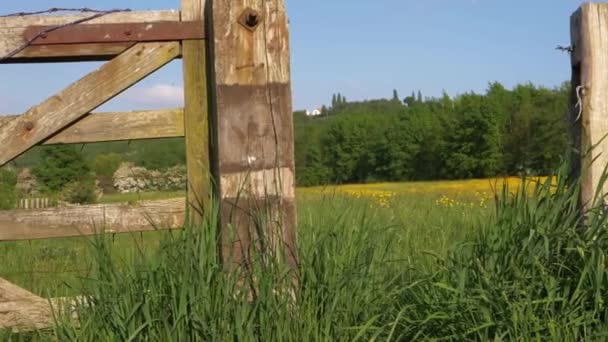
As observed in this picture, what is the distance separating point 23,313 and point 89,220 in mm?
531

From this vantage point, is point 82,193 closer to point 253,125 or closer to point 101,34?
point 101,34

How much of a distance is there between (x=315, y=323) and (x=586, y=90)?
2.12m

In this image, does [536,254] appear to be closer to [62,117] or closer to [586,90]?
[586,90]

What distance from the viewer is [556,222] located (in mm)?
4086

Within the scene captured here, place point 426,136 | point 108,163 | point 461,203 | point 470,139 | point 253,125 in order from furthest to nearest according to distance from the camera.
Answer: point 426,136 < point 470,139 < point 461,203 < point 108,163 < point 253,125

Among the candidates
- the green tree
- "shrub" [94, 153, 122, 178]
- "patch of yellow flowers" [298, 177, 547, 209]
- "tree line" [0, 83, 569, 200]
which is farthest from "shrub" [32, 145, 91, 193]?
the green tree

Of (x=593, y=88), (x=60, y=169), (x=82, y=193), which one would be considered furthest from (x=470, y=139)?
(x=593, y=88)

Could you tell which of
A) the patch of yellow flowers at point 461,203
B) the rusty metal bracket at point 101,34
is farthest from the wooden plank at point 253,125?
the patch of yellow flowers at point 461,203

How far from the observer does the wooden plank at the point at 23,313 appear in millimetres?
3822

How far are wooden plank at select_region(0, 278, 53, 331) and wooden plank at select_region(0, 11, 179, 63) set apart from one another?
1120 millimetres

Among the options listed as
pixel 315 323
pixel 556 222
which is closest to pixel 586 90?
pixel 556 222

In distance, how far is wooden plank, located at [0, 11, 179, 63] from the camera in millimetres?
3900

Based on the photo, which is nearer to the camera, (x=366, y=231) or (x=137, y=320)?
(x=137, y=320)

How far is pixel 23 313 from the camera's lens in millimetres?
3830
